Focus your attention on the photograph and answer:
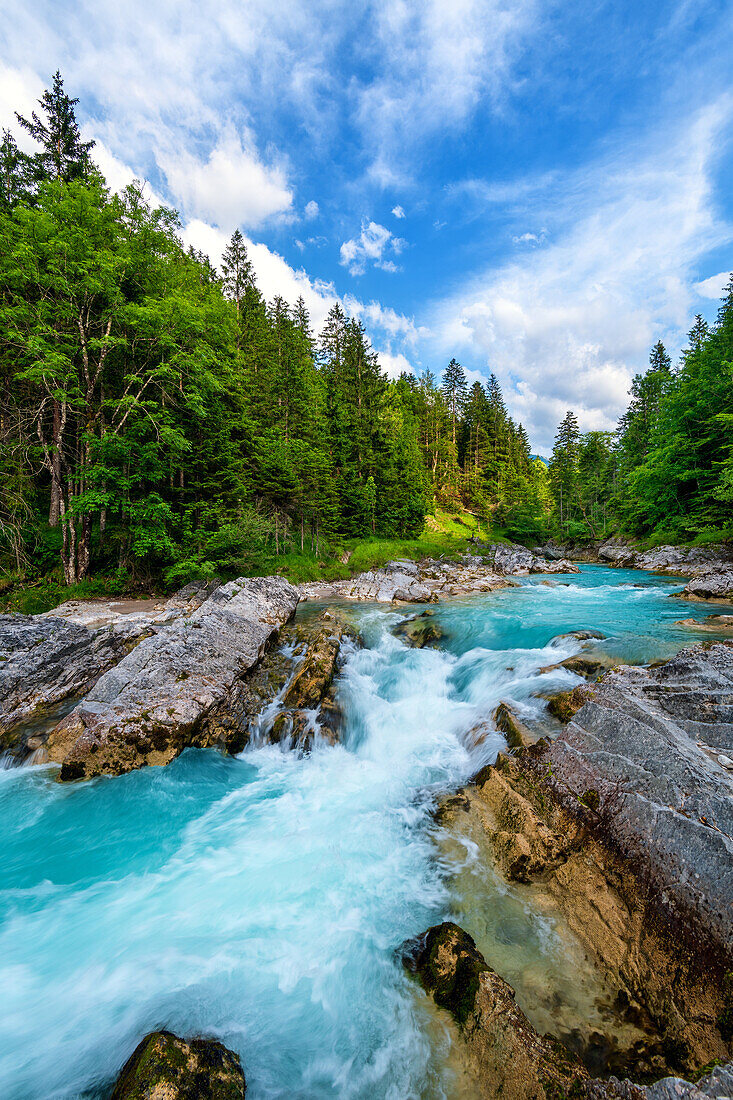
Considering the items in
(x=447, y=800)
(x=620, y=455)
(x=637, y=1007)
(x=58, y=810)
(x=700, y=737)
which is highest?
(x=620, y=455)

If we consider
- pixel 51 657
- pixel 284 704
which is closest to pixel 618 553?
pixel 284 704

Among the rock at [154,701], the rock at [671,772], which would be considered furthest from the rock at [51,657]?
the rock at [671,772]

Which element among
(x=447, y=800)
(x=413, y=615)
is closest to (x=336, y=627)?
(x=413, y=615)

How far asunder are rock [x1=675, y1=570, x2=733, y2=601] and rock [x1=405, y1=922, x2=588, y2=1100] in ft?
61.5

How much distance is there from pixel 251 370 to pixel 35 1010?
97.1 feet

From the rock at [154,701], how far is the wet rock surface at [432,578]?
11014mm

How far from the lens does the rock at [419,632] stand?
13289mm

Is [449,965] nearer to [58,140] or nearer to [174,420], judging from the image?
[174,420]

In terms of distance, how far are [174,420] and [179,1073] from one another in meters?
21.0

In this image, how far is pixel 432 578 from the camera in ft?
85.1

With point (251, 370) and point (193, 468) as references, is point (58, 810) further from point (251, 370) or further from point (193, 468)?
point (251, 370)

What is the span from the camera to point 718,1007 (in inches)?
117

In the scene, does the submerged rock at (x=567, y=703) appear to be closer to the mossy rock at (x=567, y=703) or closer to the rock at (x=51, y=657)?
the mossy rock at (x=567, y=703)

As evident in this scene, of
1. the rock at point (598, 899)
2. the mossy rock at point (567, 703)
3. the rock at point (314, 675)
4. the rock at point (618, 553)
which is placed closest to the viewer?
the rock at point (598, 899)
